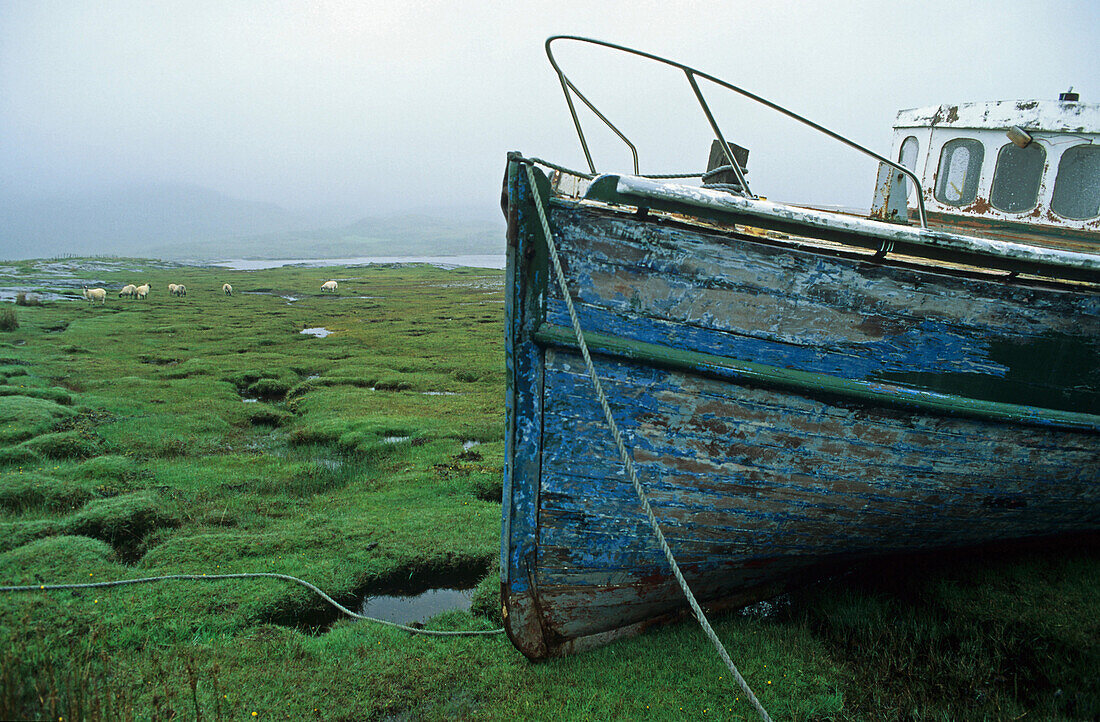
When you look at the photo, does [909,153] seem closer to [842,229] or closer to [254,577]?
[842,229]

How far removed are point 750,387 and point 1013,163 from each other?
5.59 m

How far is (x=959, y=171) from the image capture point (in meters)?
7.27

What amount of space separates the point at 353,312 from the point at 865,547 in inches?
996

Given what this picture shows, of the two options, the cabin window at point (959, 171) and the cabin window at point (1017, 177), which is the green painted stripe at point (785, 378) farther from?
the cabin window at point (959, 171)

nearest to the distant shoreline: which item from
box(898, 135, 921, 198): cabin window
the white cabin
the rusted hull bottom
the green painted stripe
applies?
box(898, 135, 921, 198): cabin window

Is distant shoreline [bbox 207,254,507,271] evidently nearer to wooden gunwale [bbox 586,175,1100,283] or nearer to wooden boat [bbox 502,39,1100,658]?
wooden boat [bbox 502,39,1100,658]

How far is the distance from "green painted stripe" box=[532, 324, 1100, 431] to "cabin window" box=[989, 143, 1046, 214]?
408cm

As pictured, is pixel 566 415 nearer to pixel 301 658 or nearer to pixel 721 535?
pixel 721 535

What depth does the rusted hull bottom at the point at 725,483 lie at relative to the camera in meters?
3.85

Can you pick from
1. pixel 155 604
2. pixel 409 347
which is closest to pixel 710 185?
pixel 155 604

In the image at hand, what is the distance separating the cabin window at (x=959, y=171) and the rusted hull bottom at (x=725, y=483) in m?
4.11

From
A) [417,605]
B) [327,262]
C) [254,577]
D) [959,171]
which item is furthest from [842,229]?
[327,262]

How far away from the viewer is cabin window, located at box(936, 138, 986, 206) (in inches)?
280

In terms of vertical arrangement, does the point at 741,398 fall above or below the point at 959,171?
below
